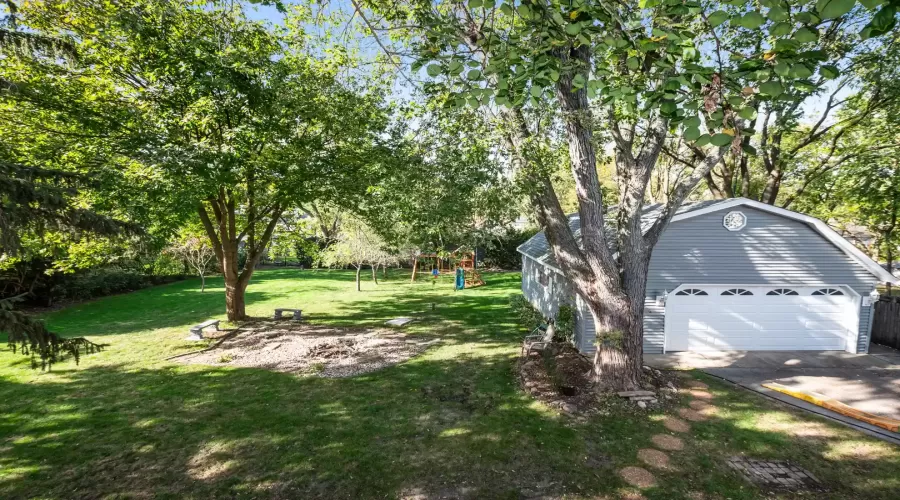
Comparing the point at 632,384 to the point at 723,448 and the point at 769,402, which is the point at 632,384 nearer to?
the point at 723,448

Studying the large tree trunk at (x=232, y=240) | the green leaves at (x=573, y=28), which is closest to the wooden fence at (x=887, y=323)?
the green leaves at (x=573, y=28)

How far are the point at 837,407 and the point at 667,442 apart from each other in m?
4.02

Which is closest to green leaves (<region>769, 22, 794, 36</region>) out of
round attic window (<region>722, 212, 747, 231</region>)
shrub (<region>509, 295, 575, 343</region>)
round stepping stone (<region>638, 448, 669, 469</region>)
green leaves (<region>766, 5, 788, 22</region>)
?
green leaves (<region>766, 5, 788, 22</region>)

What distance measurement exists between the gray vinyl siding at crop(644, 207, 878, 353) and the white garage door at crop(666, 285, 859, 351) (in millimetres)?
283

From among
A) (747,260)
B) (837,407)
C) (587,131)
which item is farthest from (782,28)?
(747,260)

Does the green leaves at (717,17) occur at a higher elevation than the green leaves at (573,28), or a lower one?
lower

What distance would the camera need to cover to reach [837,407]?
8.14 m

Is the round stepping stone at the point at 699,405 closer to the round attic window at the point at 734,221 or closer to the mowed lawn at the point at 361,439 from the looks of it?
the mowed lawn at the point at 361,439

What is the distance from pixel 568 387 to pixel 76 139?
44.7 ft

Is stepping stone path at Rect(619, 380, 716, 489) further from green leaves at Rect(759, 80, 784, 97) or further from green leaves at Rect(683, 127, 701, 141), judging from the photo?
green leaves at Rect(759, 80, 784, 97)

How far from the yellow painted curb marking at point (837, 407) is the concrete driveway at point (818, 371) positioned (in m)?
0.13

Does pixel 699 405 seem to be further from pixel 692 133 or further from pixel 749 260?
pixel 692 133

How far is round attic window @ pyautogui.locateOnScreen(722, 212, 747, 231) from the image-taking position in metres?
11.6

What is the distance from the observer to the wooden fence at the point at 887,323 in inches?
494
